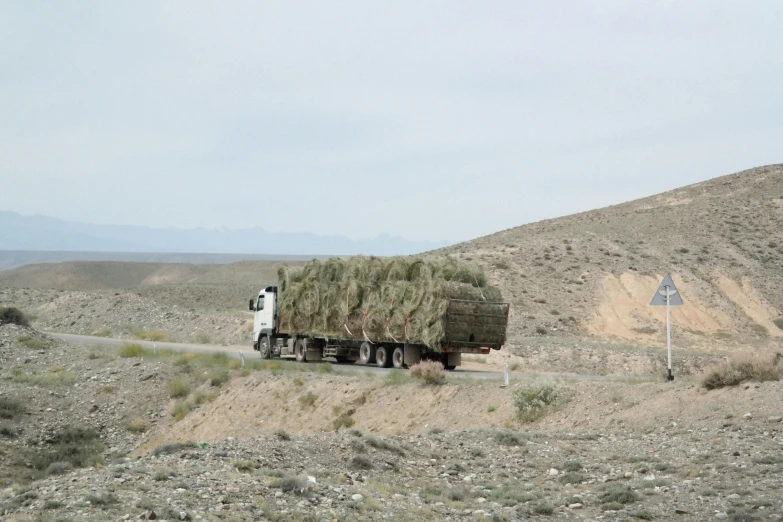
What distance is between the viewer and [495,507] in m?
13.8

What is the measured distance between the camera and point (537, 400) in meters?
22.0

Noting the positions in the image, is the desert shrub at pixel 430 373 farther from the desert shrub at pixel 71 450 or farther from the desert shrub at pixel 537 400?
the desert shrub at pixel 71 450

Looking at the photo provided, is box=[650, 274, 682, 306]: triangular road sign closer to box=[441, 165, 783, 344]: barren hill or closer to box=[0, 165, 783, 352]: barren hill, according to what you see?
box=[0, 165, 783, 352]: barren hill

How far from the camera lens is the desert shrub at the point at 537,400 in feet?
72.0

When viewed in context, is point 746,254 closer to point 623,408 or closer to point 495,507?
point 623,408

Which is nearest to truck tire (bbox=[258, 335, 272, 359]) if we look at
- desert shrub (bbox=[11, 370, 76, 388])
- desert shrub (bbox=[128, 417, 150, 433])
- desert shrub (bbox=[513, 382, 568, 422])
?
desert shrub (bbox=[128, 417, 150, 433])

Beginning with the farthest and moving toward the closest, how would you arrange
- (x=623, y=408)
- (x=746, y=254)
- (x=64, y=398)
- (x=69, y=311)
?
(x=746, y=254)
(x=69, y=311)
(x=64, y=398)
(x=623, y=408)

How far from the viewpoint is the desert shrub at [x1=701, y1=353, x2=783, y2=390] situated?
19.9m

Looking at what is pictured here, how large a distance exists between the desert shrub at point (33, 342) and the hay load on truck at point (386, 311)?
35.8 feet

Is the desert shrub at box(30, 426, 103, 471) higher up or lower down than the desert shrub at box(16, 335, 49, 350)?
lower down

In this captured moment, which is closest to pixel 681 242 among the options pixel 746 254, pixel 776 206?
pixel 746 254

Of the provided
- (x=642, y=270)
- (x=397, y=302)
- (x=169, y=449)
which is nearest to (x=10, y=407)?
(x=397, y=302)

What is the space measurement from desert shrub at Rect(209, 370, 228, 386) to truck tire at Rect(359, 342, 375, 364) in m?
4.65

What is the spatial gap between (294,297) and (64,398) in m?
8.70
